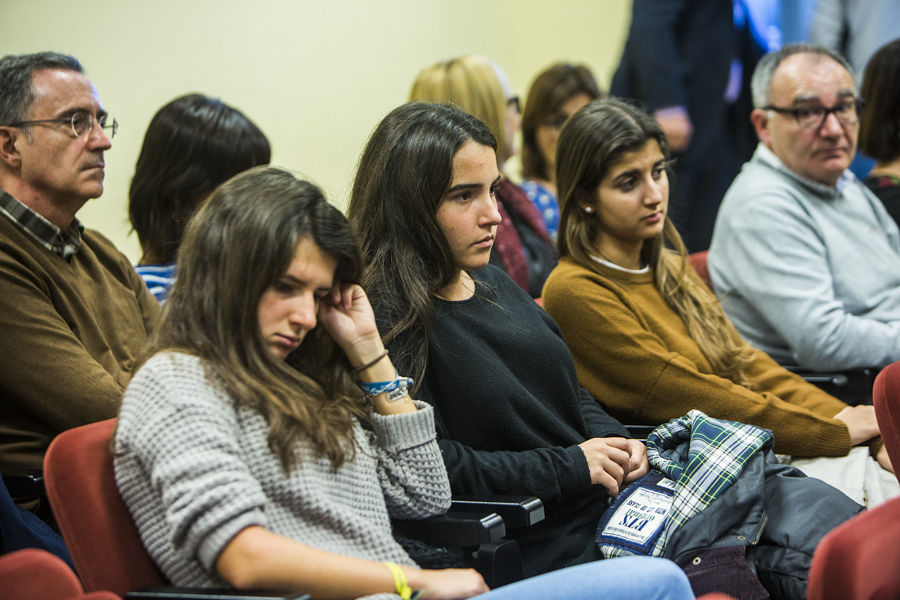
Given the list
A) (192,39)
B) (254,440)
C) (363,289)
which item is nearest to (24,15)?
(192,39)

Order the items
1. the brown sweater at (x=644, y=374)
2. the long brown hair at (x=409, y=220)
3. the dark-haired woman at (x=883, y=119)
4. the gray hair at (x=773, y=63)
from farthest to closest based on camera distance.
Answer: the dark-haired woman at (x=883, y=119) < the gray hair at (x=773, y=63) < the brown sweater at (x=644, y=374) < the long brown hair at (x=409, y=220)

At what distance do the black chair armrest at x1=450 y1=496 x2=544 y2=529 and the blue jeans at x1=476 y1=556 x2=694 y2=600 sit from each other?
0.25 m

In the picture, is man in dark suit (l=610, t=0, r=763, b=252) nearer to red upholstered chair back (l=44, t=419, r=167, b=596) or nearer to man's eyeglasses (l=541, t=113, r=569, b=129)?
man's eyeglasses (l=541, t=113, r=569, b=129)

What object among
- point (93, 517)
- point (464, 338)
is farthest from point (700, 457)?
point (93, 517)

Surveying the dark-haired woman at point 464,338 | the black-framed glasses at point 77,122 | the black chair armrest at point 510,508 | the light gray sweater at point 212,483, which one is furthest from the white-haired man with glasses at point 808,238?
the black-framed glasses at point 77,122

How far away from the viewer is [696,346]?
2469 millimetres

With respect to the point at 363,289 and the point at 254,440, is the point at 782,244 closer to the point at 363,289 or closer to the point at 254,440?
the point at 363,289

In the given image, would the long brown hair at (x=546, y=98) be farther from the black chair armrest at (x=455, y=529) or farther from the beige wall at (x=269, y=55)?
the black chair armrest at (x=455, y=529)

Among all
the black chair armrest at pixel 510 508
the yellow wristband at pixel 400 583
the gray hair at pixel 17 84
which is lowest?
the black chair armrest at pixel 510 508

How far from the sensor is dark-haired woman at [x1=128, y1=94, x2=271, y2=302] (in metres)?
2.69

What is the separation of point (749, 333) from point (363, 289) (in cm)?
153

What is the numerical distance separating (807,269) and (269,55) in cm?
214

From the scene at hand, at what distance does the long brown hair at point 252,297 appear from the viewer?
4.82 feet

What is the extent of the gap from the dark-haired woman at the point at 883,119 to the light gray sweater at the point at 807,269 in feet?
1.15
